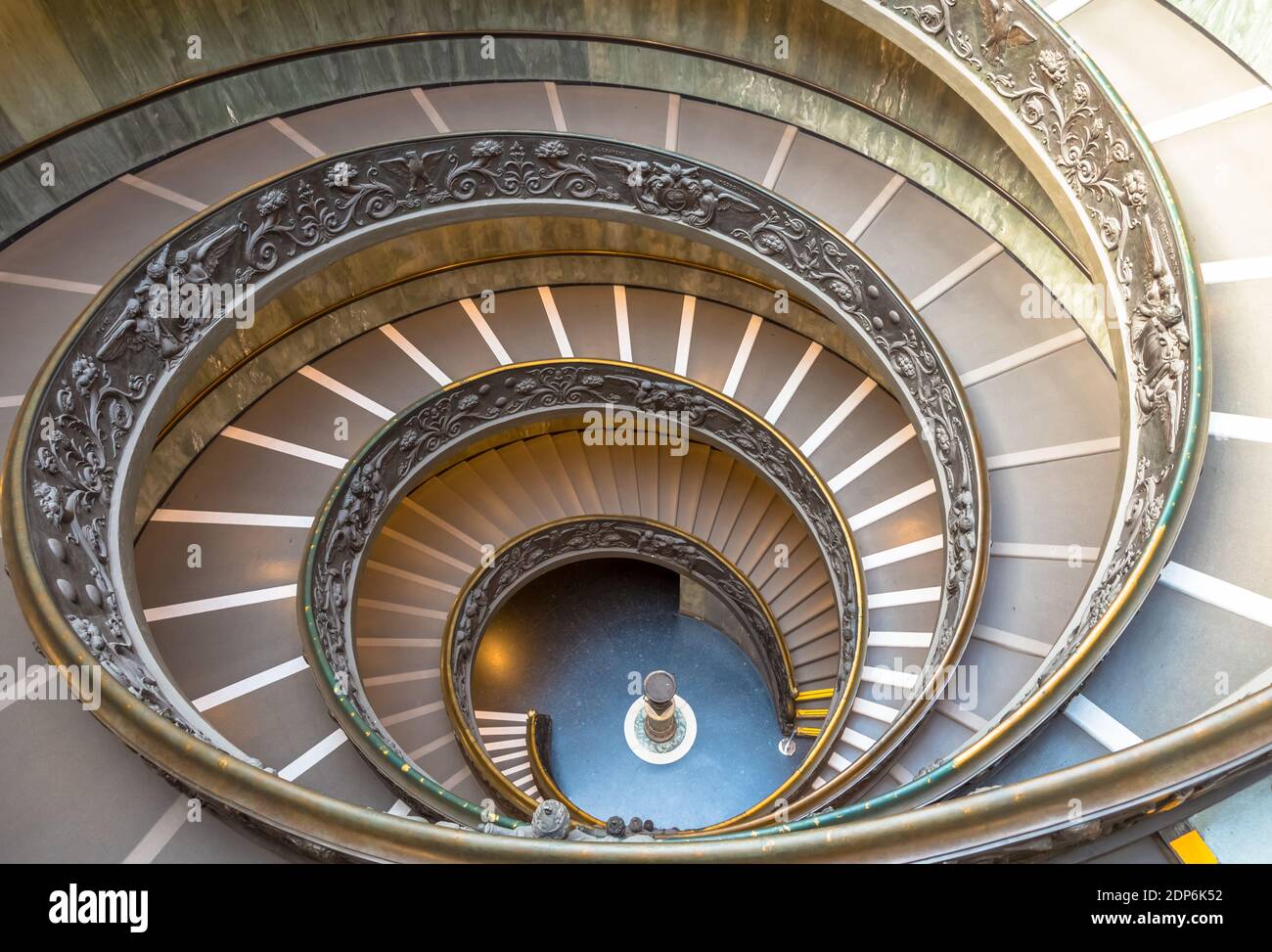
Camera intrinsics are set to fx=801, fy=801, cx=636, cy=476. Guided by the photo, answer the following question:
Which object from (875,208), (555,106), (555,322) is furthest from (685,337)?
(555,106)

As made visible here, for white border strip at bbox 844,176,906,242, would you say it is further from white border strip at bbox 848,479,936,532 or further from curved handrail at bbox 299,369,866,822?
white border strip at bbox 848,479,936,532

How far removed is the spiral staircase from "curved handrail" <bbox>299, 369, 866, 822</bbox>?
80 millimetres

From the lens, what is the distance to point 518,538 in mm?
11773

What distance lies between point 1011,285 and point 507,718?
936 cm

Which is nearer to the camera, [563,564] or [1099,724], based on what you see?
[1099,724]

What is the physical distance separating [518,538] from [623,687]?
3.24 m

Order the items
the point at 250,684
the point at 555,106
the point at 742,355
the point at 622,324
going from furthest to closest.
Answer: the point at 622,324 → the point at 742,355 → the point at 555,106 → the point at 250,684

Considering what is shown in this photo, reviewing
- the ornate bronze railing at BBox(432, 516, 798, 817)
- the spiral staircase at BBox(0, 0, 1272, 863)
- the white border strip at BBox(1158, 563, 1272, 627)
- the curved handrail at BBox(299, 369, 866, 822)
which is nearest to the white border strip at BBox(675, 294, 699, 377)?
the spiral staircase at BBox(0, 0, 1272, 863)

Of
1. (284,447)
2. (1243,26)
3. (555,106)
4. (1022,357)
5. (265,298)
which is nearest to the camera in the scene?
(1243,26)

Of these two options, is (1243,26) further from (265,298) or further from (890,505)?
(265,298)

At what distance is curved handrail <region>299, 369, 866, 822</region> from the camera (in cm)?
820

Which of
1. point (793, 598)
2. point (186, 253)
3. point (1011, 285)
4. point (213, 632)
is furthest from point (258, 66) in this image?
point (793, 598)

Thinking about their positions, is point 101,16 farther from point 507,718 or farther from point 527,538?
point 507,718

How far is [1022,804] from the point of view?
2.91 meters
